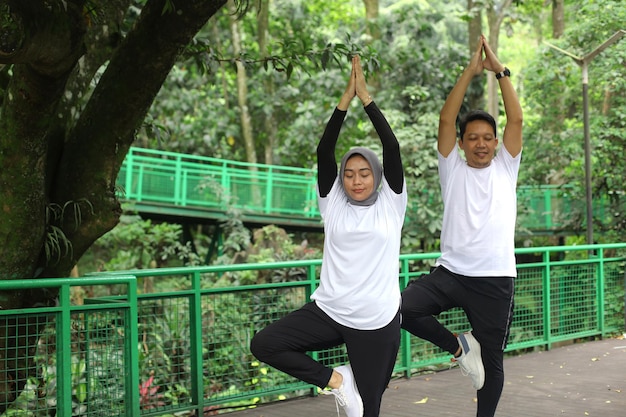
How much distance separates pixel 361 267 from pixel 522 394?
A: 3577mm

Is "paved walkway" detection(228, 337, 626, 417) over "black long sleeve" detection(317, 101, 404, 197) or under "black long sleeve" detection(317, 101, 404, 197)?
under

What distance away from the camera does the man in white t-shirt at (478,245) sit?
5.15 metres

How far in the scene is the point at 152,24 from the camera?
5.82m

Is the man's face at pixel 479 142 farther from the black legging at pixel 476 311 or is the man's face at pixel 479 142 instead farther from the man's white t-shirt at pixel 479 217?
the black legging at pixel 476 311

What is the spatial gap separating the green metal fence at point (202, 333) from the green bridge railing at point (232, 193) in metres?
7.56

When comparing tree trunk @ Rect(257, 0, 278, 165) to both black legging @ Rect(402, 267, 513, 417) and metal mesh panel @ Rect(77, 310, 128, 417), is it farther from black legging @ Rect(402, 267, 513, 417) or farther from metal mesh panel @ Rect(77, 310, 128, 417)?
black legging @ Rect(402, 267, 513, 417)

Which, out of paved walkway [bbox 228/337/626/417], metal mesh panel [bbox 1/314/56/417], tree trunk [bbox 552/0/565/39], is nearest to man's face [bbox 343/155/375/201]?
metal mesh panel [bbox 1/314/56/417]

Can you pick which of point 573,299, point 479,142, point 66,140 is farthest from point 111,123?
point 573,299

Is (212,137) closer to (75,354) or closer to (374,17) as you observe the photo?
(374,17)

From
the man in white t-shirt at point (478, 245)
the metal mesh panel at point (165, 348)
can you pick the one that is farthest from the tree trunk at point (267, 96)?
the man in white t-shirt at point (478, 245)

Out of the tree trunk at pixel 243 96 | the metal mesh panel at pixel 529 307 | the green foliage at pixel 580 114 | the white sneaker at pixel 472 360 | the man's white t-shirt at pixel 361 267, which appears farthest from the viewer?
the tree trunk at pixel 243 96

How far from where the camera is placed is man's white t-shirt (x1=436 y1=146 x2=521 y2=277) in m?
5.14

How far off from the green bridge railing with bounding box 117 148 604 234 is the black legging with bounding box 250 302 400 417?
15.1 meters

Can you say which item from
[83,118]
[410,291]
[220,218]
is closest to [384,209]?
[410,291]
